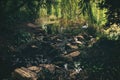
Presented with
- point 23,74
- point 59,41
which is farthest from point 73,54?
point 23,74

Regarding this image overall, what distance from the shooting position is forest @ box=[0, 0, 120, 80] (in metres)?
10.1

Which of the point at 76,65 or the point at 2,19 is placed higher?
the point at 2,19

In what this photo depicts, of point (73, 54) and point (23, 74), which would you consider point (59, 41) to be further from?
point (23, 74)

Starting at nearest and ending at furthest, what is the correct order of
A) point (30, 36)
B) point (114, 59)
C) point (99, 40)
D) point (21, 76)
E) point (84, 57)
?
point (21, 76) < point (114, 59) < point (84, 57) < point (99, 40) < point (30, 36)

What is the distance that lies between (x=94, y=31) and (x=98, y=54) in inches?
105

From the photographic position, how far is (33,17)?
50.5ft

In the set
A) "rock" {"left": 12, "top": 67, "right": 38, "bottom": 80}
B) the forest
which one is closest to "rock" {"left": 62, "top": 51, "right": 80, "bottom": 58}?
the forest

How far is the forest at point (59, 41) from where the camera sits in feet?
33.1

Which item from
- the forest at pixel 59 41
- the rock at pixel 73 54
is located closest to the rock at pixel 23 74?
the forest at pixel 59 41

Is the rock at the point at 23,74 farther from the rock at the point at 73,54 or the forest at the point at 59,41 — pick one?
the rock at the point at 73,54

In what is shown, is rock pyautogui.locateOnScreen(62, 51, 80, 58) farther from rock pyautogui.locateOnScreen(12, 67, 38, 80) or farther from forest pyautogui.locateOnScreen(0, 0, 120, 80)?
rock pyautogui.locateOnScreen(12, 67, 38, 80)

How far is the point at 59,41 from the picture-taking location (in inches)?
520

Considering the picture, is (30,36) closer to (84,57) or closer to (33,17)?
(33,17)

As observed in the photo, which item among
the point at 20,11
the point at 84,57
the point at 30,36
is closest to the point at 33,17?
the point at 20,11
